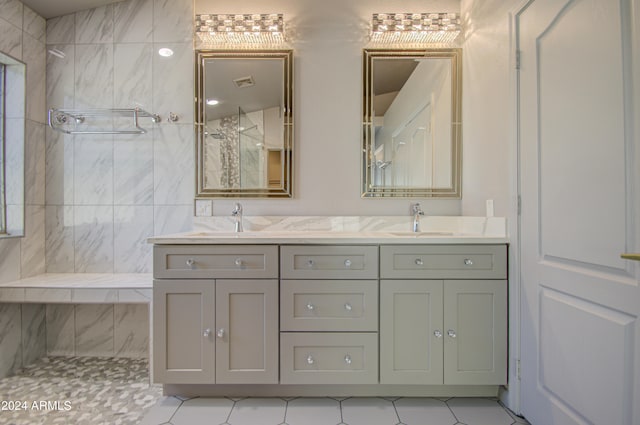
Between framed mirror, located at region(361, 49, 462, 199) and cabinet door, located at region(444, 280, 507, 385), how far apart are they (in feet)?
2.37

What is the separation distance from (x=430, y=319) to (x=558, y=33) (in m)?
1.36

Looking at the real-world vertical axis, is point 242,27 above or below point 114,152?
above

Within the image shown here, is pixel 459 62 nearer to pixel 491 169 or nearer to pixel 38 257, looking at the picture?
pixel 491 169

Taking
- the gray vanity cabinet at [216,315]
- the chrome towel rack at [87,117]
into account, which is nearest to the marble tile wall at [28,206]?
the chrome towel rack at [87,117]

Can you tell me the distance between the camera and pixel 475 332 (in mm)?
1438

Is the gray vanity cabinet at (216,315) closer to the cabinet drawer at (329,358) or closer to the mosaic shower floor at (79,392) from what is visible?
the cabinet drawer at (329,358)

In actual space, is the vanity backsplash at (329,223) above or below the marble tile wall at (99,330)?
above

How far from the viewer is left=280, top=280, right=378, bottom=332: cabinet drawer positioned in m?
1.44

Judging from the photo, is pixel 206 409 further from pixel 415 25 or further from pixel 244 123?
pixel 415 25

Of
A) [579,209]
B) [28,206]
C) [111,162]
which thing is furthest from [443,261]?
[28,206]

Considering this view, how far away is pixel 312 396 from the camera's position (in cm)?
152

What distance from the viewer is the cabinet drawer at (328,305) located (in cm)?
144

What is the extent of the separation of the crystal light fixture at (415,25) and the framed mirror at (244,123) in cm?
62

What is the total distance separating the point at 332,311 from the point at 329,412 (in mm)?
488
